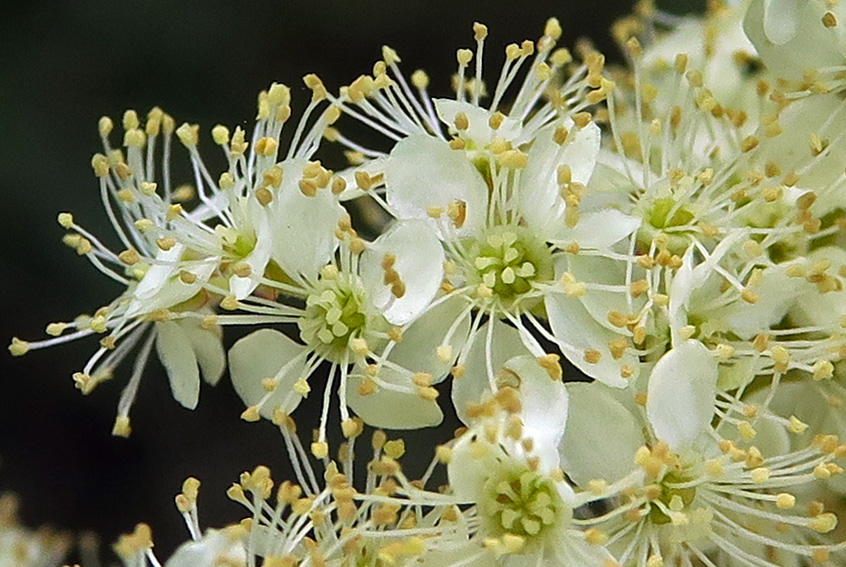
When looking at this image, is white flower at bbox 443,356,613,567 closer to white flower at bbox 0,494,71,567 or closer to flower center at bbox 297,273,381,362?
flower center at bbox 297,273,381,362

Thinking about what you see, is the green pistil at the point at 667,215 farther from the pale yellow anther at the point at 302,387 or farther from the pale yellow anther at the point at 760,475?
the pale yellow anther at the point at 302,387

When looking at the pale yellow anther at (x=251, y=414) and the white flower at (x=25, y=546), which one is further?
the white flower at (x=25, y=546)

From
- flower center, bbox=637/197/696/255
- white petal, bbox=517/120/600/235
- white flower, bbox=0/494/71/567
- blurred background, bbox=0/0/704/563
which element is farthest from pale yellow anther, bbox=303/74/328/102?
blurred background, bbox=0/0/704/563

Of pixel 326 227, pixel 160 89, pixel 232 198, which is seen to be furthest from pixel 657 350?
pixel 160 89

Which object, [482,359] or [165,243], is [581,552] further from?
[165,243]

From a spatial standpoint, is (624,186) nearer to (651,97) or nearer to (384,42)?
Result: (651,97)

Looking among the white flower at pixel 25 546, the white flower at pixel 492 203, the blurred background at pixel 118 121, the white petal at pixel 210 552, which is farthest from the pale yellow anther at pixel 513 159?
the blurred background at pixel 118 121
